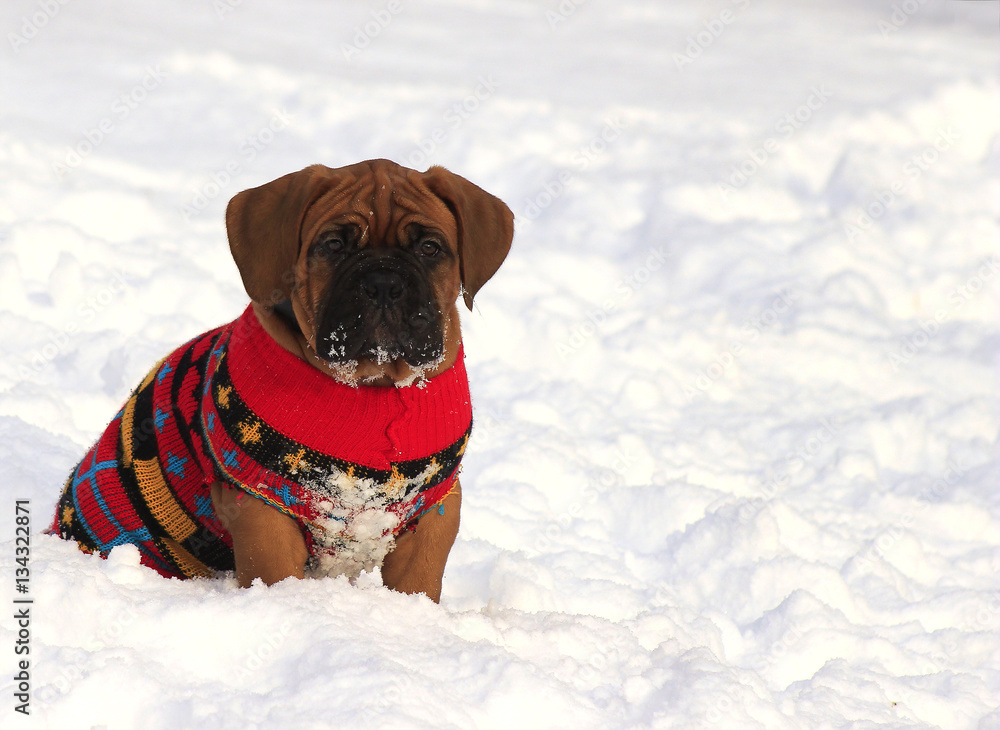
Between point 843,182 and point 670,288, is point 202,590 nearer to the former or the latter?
point 670,288

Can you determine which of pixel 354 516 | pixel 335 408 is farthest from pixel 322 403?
pixel 354 516

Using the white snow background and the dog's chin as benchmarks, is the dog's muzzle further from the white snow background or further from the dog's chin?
the white snow background

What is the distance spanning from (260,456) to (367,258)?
0.65 metres

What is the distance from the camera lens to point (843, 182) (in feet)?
27.5

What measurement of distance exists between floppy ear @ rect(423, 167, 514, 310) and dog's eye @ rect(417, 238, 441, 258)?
11 centimetres

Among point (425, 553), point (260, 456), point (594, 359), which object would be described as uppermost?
point (260, 456)

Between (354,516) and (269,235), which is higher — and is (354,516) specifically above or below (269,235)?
below

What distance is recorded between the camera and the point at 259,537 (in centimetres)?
292

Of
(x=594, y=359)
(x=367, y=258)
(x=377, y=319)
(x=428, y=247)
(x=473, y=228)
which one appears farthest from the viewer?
(x=594, y=359)

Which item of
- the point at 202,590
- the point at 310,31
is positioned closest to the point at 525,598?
the point at 202,590

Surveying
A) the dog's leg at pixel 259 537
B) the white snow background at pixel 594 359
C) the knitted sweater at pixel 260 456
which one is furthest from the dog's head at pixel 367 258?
the white snow background at pixel 594 359

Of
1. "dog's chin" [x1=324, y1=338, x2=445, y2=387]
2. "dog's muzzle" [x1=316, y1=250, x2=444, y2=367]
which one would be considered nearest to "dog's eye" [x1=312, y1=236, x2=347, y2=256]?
"dog's muzzle" [x1=316, y1=250, x2=444, y2=367]

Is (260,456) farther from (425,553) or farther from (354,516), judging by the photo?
(425,553)

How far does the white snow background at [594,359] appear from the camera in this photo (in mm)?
2590
